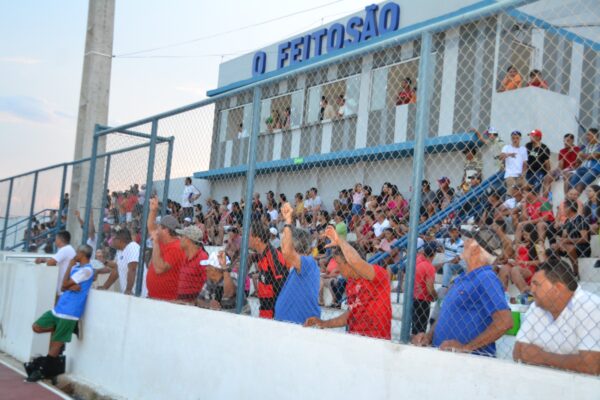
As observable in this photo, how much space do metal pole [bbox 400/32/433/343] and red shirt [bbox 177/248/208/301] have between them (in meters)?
3.12

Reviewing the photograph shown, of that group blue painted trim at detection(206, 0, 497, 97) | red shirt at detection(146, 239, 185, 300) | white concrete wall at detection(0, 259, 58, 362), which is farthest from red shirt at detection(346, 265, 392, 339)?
white concrete wall at detection(0, 259, 58, 362)

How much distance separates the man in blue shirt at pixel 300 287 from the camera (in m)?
5.63

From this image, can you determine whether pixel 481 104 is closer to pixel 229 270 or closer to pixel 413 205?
pixel 229 270

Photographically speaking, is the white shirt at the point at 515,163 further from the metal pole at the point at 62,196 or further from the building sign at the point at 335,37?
the building sign at the point at 335,37

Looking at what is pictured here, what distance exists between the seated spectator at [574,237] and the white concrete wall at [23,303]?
21.1ft

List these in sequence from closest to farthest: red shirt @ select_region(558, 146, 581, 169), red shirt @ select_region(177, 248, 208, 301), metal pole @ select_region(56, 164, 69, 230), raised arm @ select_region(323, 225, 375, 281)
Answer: raised arm @ select_region(323, 225, 375, 281) → red shirt @ select_region(558, 146, 581, 169) → red shirt @ select_region(177, 248, 208, 301) → metal pole @ select_region(56, 164, 69, 230)

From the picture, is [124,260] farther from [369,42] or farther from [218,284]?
[369,42]

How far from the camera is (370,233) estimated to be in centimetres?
696

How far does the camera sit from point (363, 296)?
512 cm

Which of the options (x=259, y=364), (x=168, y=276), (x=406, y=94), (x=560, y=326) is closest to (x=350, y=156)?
(x=259, y=364)

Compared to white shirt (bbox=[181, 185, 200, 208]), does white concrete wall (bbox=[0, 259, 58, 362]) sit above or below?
below

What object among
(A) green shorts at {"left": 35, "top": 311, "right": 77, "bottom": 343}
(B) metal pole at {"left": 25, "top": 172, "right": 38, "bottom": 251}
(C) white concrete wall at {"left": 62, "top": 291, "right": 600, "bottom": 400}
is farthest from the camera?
(B) metal pole at {"left": 25, "top": 172, "right": 38, "bottom": 251}

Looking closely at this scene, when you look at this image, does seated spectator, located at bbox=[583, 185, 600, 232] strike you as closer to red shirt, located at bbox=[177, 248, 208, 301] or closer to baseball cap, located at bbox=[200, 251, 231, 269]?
baseball cap, located at bbox=[200, 251, 231, 269]

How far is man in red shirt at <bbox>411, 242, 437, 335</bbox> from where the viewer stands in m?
6.37
